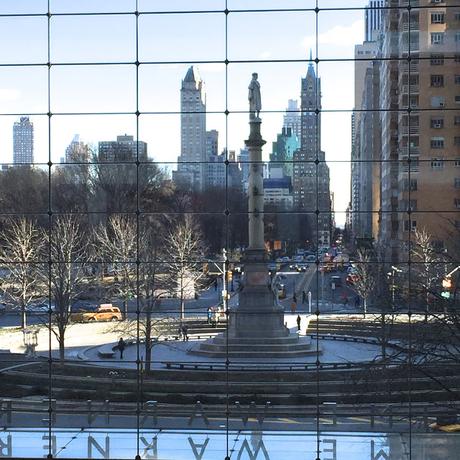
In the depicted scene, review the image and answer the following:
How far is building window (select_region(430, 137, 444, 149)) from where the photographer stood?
19.1 ft

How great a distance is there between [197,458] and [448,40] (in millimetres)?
3624

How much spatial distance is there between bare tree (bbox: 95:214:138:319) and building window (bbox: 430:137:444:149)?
3076mm

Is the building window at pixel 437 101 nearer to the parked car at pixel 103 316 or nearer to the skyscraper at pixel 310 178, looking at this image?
the skyscraper at pixel 310 178

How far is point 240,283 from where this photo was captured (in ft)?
26.4

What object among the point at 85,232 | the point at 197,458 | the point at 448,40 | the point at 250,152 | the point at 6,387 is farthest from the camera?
the point at 85,232

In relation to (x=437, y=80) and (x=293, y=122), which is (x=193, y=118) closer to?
(x=293, y=122)

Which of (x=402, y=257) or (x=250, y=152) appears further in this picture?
(x=250, y=152)

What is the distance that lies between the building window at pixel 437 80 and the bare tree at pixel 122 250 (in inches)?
126

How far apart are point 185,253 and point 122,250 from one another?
2.57 feet

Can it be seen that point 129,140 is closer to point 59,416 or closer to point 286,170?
point 286,170

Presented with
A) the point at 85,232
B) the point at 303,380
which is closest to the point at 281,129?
the point at 303,380

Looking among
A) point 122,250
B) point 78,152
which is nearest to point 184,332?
point 122,250

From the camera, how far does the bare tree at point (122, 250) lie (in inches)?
313

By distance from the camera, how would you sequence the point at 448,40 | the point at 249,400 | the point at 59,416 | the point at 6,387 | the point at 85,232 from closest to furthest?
1. the point at 59,416
2. the point at 448,40
3. the point at 249,400
4. the point at 6,387
5. the point at 85,232
